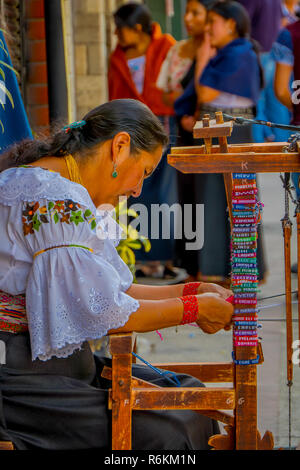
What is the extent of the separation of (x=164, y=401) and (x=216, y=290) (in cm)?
38

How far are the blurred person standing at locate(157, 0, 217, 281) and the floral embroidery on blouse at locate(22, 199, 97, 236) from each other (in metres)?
3.21

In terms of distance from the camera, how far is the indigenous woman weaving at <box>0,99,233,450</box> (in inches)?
69.0

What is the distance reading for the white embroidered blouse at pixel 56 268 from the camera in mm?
1745

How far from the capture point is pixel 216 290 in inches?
81.6

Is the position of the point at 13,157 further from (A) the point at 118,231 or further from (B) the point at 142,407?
(B) the point at 142,407

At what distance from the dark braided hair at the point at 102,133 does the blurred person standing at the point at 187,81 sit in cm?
295

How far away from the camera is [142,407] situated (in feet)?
6.04

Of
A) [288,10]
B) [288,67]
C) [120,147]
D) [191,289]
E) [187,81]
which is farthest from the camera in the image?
[288,10]

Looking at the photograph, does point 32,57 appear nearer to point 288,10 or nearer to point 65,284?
point 65,284

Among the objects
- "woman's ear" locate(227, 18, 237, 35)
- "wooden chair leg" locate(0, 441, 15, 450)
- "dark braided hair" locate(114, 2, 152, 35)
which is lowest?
"wooden chair leg" locate(0, 441, 15, 450)

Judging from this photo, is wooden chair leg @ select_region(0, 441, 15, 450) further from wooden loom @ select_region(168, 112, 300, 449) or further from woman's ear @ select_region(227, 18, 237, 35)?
woman's ear @ select_region(227, 18, 237, 35)

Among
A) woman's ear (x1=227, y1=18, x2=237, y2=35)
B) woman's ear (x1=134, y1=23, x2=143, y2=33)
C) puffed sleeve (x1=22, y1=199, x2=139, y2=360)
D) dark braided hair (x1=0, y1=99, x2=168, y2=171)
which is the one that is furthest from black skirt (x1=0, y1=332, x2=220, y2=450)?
woman's ear (x1=134, y1=23, x2=143, y2=33)

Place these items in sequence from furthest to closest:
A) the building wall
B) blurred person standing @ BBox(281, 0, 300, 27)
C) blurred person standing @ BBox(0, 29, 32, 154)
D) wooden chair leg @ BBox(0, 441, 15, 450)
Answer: blurred person standing @ BBox(281, 0, 300, 27) < the building wall < blurred person standing @ BBox(0, 29, 32, 154) < wooden chair leg @ BBox(0, 441, 15, 450)

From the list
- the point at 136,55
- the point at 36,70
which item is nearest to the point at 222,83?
the point at 136,55
